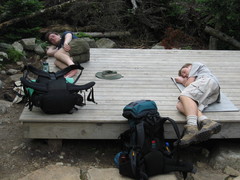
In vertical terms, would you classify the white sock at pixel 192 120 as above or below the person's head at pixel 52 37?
below

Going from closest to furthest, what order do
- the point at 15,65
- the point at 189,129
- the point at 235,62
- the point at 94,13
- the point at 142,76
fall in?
the point at 189,129, the point at 142,76, the point at 235,62, the point at 15,65, the point at 94,13

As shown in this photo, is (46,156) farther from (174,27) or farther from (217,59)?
(174,27)

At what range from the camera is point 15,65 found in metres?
6.67

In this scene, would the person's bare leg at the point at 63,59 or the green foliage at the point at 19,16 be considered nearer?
the person's bare leg at the point at 63,59

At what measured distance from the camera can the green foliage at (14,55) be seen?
6.82m

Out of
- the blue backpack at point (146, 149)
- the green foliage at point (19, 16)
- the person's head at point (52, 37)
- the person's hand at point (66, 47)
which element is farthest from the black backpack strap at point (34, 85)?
the green foliage at point (19, 16)

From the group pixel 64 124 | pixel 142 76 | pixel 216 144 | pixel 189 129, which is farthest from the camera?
pixel 142 76

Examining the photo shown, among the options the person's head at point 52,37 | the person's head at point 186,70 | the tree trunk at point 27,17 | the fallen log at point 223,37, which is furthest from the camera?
the fallen log at point 223,37

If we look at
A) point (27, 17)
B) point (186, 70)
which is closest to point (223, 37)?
point (186, 70)

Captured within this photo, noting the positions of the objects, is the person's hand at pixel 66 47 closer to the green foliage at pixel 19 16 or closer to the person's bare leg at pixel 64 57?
the person's bare leg at pixel 64 57

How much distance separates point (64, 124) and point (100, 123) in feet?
1.27

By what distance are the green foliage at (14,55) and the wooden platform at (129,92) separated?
6.17ft

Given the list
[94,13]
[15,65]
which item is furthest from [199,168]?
[94,13]

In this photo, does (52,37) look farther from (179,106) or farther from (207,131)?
(207,131)
